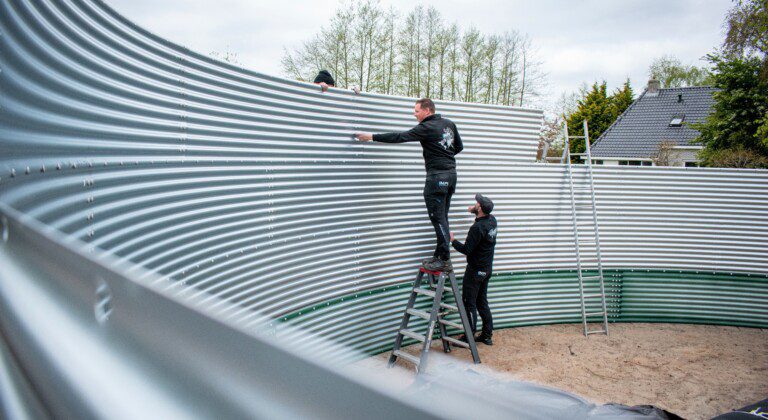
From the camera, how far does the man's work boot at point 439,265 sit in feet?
22.1

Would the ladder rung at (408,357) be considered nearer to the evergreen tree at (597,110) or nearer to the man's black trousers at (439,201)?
the man's black trousers at (439,201)

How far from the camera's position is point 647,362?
7383 millimetres

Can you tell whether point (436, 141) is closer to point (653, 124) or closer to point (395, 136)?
point (395, 136)

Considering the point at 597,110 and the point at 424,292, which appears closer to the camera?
the point at 424,292

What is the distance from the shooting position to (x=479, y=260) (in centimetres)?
741

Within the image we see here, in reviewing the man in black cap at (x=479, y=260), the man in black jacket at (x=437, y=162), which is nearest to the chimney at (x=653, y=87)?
the man in black cap at (x=479, y=260)

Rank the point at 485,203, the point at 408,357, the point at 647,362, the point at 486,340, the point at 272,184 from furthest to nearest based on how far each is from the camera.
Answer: the point at 486,340 < the point at 647,362 < the point at 485,203 < the point at 408,357 < the point at 272,184

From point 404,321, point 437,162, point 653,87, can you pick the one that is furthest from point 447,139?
point 653,87

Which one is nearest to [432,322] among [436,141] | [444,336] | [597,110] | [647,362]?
[444,336]

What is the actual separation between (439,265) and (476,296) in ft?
3.67

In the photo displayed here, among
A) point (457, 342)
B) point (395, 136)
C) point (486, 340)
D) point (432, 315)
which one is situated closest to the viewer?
point (395, 136)

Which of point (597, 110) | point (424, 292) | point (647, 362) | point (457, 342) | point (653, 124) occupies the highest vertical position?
point (597, 110)

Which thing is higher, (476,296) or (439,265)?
(439,265)

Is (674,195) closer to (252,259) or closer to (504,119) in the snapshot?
(504,119)
